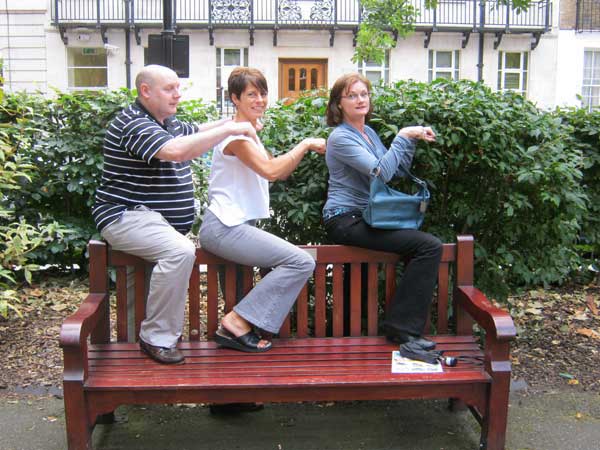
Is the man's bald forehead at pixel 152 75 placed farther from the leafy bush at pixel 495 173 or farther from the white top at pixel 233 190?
the leafy bush at pixel 495 173

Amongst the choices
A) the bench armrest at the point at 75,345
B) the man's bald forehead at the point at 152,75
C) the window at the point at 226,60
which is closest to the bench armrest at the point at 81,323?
the bench armrest at the point at 75,345

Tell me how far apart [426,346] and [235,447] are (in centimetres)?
110

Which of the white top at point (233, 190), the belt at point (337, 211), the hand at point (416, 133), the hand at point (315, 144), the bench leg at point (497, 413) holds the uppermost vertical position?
the hand at point (416, 133)

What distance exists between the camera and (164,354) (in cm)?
329

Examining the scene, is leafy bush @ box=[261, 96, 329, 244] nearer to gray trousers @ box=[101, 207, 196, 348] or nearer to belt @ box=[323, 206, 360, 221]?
belt @ box=[323, 206, 360, 221]

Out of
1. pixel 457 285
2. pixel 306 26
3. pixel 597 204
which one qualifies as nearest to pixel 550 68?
pixel 306 26

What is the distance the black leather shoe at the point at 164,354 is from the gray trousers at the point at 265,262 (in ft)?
1.23

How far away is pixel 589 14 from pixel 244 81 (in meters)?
25.2

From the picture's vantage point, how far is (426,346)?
3.41 metres

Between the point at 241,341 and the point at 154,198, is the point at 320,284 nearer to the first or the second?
the point at 241,341

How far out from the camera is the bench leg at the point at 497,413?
306 cm

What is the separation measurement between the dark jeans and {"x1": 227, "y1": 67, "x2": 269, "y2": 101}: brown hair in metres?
0.87

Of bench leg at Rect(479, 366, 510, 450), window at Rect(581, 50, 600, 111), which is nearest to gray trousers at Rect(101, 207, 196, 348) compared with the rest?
bench leg at Rect(479, 366, 510, 450)

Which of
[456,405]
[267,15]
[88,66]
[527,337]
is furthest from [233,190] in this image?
[88,66]
